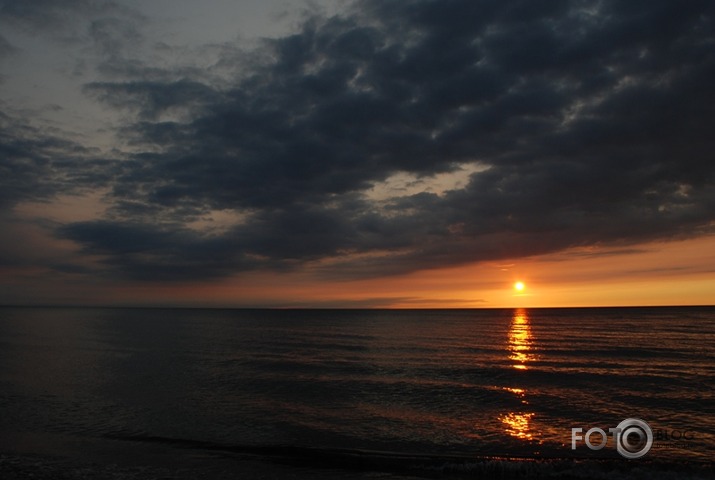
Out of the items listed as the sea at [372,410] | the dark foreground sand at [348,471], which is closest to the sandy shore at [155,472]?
the dark foreground sand at [348,471]

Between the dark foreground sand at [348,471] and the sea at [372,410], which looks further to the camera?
the sea at [372,410]

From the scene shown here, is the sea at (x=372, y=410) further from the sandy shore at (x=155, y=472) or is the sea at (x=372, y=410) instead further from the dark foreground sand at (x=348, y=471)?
the sandy shore at (x=155, y=472)

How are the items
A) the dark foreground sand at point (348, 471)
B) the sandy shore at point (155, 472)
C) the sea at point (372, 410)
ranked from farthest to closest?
1. the sea at point (372, 410)
2. the dark foreground sand at point (348, 471)
3. the sandy shore at point (155, 472)

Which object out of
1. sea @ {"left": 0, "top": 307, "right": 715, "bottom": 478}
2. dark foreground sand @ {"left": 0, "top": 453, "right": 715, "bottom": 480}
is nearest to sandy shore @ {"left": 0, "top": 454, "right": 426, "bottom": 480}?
dark foreground sand @ {"left": 0, "top": 453, "right": 715, "bottom": 480}

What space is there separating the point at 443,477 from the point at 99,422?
58.9ft

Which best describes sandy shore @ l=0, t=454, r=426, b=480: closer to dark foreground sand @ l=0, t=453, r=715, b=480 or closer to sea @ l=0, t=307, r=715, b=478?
dark foreground sand @ l=0, t=453, r=715, b=480

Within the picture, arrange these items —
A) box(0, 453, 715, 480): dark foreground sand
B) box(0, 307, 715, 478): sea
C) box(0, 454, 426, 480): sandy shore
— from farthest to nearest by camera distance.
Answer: box(0, 307, 715, 478): sea → box(0, 453, 715, 480): dark foreground sand → box(0, 454, 426, 480): sandy shore

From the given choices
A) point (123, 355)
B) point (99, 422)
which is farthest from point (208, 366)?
point (99, 422)

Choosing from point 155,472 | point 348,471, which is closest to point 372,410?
point 348,471

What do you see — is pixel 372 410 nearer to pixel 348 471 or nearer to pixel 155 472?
pixel 348 471

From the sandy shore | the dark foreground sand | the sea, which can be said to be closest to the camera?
the sandy shore

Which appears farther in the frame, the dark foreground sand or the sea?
the sea

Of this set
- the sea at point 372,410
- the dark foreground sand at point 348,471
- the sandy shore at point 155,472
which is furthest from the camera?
the sea at point 372,410

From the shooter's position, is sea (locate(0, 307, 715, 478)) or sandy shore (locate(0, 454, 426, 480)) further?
sea (locate(0, 307, 715, 478))
